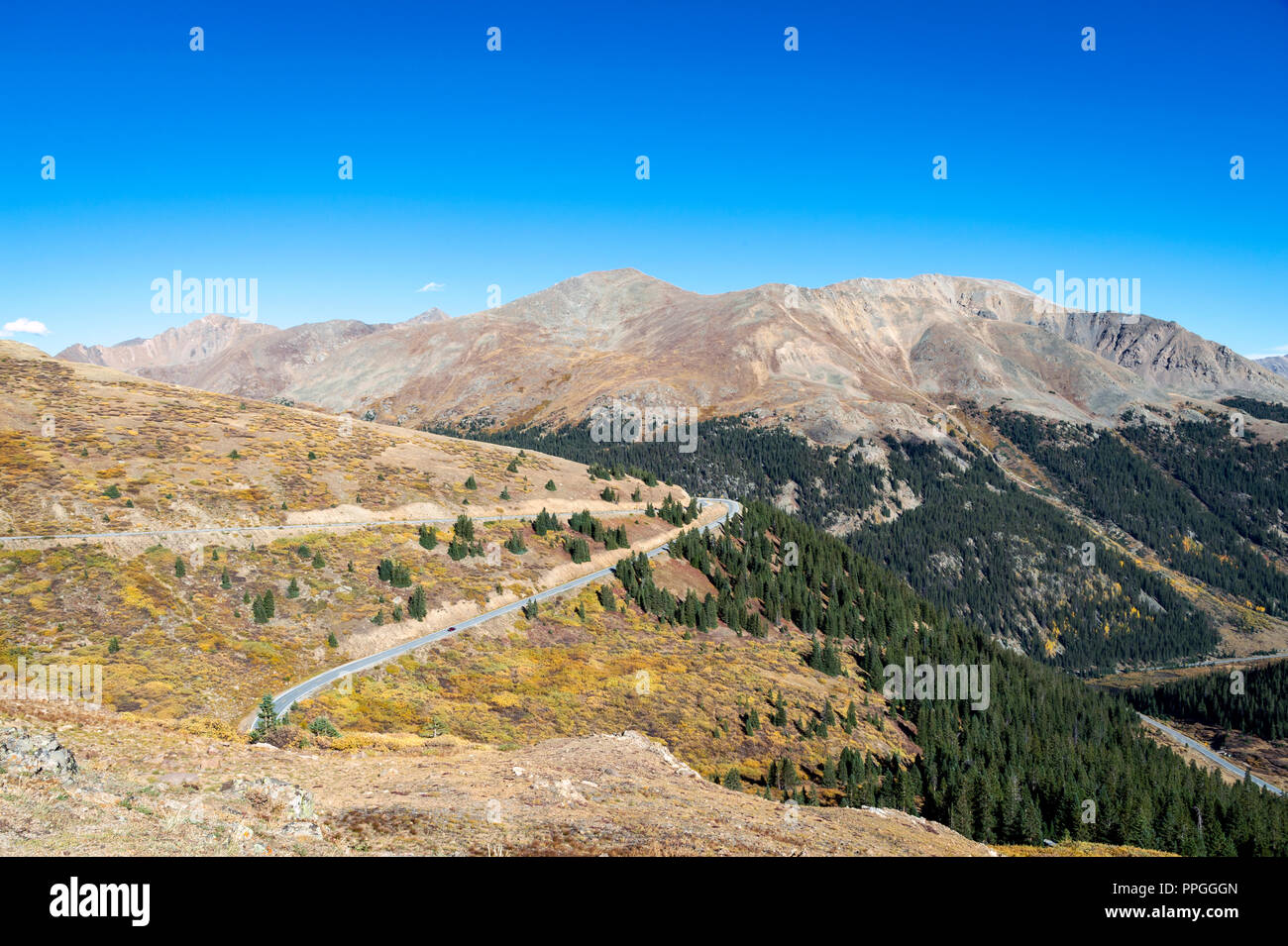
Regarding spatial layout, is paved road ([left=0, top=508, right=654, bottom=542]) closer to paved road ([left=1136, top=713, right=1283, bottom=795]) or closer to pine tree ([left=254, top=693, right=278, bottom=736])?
pine tree ([left=254, top=693, right=278, bottom=736])

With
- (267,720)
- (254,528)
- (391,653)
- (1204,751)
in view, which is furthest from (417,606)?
(1204,751)

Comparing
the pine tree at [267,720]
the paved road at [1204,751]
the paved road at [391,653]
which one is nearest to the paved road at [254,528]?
the paved road at [391,653]

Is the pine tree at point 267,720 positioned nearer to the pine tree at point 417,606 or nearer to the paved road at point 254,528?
the pine tree at point 417,606

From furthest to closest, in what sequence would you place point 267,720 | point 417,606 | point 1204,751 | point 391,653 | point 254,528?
point 1204,751
point 254,528
point 417,606
point 391,653
point 267,720

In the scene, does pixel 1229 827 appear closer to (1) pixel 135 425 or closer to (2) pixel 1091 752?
→ (2) pixel 1091 752

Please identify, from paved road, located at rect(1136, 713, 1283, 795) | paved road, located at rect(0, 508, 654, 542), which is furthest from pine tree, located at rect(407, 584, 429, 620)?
paved road, located at rect(1136, 713, 1283, 795)

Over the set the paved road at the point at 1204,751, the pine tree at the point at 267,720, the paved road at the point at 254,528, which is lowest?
the paved road at the point at 1204,751

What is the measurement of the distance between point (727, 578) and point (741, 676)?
26.4 meters

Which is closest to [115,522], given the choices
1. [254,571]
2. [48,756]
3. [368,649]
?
[254,571]

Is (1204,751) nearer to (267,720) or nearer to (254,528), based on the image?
(267,720)

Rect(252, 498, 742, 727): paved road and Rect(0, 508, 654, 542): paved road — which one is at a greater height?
Rect(0, 508, 654, 542): paved road

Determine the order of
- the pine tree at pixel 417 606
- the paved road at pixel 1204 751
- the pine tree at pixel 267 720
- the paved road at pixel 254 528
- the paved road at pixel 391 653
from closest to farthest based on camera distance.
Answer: the pine tree at pixel 267 720, the paved road at pixel 391 653, the paved road at pixel 254 528, the pine tree at pixel 417 606, the paved road at pixel 1204 751

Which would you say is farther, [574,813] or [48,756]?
[574,813]
